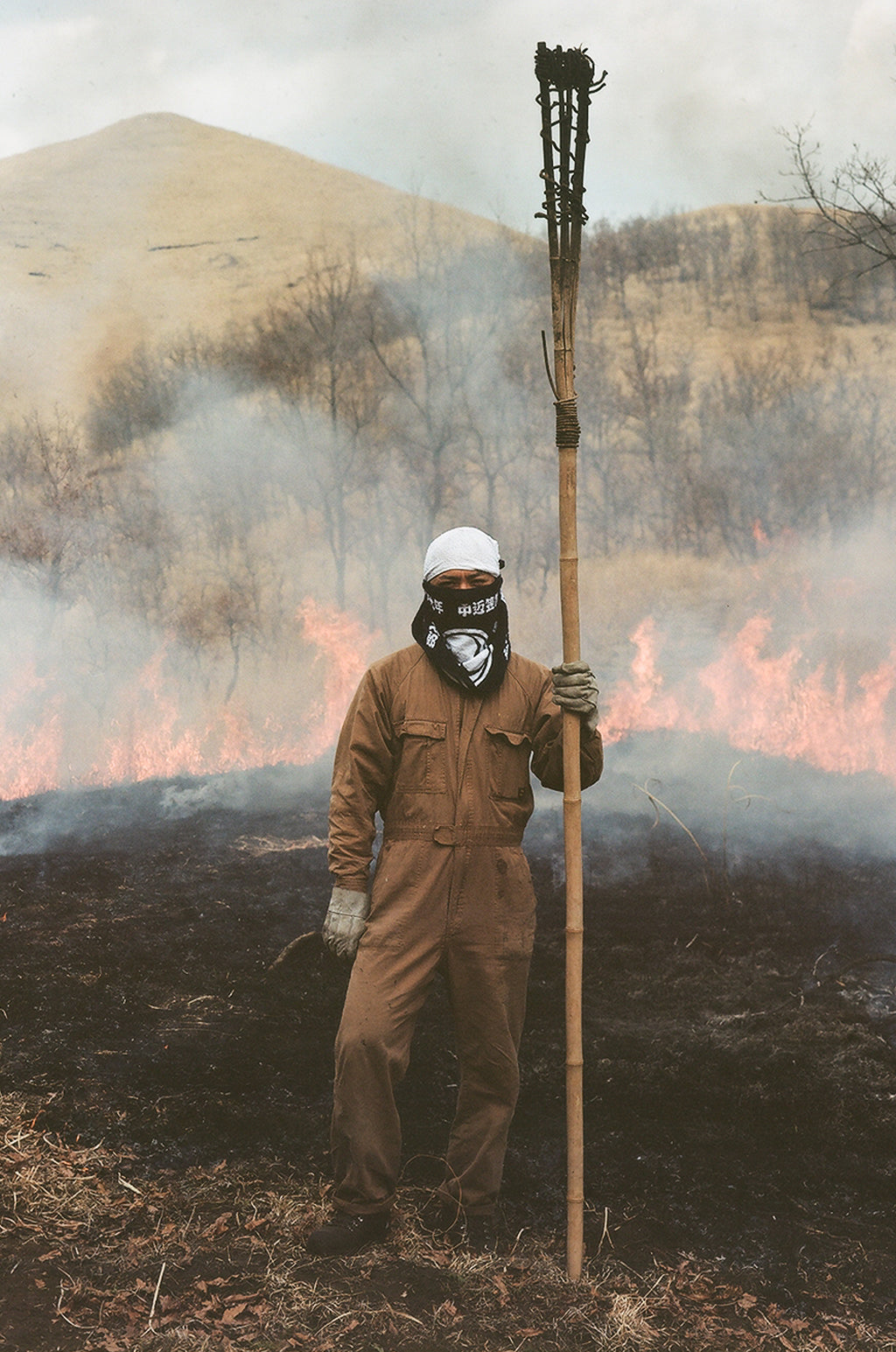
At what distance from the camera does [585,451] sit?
1141 inches

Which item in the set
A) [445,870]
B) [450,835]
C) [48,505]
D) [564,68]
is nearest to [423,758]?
[450,835]

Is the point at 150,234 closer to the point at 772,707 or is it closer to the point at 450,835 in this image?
the point at 772,707

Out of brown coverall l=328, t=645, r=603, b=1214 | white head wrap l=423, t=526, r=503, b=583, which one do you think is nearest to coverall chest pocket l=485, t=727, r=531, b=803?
brown coverall l=328, t=645, r=603, b=1214

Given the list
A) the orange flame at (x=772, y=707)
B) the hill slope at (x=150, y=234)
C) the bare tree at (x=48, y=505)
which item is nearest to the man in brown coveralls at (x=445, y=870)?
the orange flame at (x=772, y=707)

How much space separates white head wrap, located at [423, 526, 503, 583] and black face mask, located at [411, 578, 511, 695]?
0.06 m

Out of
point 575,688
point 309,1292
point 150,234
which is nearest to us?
point 309,1292

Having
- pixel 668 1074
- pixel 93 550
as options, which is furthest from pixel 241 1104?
pixel 93 550

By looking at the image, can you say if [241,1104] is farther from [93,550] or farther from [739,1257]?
[93,550]

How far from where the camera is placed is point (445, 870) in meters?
3.42

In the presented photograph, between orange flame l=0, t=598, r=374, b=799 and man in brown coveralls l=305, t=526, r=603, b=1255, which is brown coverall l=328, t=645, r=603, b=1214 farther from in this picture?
orange flame l=0, t=598, r=374, b=799

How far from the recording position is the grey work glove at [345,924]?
3.43 metres

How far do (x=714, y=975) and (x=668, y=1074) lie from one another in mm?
1328

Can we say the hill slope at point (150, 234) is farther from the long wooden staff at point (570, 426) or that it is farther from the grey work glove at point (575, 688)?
the grey work glove at point (575, 688)

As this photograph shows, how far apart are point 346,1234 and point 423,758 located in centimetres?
161
